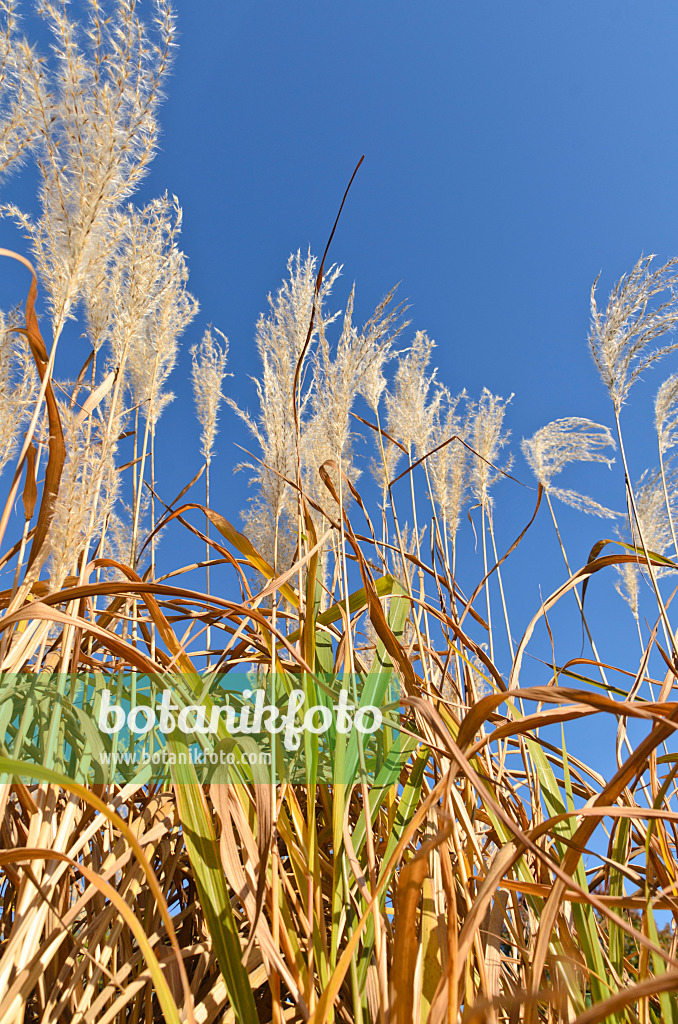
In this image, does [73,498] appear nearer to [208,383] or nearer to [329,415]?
[329,415]

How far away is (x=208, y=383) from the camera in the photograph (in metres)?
3.22

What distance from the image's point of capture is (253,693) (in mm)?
1357

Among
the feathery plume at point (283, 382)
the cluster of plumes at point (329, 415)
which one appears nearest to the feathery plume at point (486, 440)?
the cluster of plumes at point (329, 415)

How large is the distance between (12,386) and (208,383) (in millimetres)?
1576

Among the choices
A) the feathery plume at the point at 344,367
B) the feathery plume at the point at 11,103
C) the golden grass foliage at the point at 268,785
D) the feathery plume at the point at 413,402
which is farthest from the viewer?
the feathery plume at the point at 413,402

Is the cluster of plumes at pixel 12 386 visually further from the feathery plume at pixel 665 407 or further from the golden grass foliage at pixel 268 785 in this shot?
the feathery plume at pixel 665 407

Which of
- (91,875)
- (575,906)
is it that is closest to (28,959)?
(91,875)

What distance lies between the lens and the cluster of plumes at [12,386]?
1530mm

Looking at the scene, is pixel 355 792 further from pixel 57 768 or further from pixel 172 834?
pixel 57 768

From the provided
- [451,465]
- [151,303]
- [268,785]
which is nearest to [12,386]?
[151,303]

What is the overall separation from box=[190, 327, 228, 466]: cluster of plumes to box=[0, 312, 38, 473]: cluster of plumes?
1.40 metres

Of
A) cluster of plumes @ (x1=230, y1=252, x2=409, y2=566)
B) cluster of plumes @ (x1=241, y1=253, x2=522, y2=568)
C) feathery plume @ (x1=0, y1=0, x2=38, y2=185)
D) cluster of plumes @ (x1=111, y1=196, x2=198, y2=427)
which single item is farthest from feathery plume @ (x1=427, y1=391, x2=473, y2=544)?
feathery plume @ (x1=0, y1=0, x2=38, y2=185)

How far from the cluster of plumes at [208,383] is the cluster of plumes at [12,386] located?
4.59 feet

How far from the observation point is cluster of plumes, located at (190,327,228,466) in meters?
3.17
